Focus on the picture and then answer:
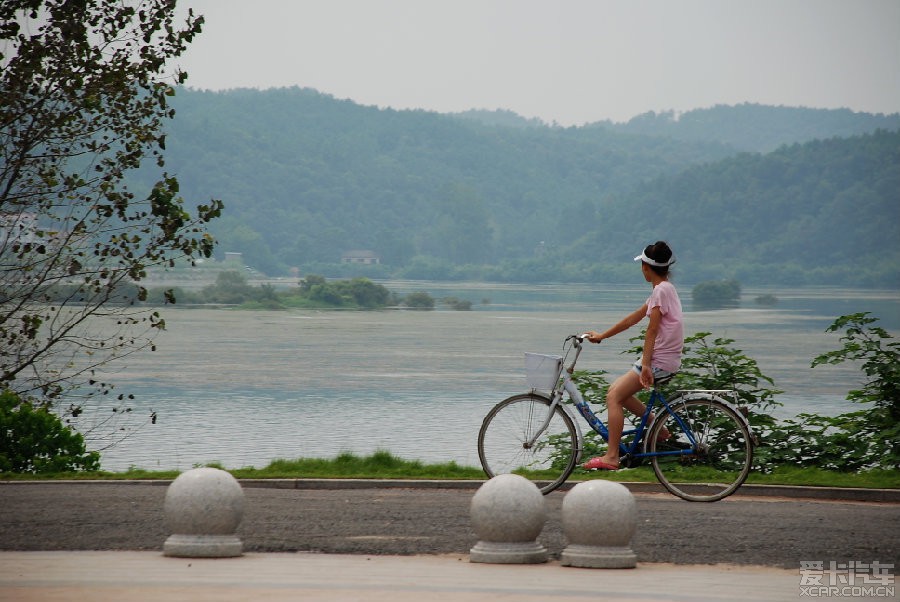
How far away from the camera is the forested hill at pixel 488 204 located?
498ft

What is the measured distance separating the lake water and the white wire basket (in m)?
11.7

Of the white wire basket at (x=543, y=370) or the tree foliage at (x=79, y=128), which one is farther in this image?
the tree foliage at (x=79, y=128)

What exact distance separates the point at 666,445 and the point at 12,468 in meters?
7.13

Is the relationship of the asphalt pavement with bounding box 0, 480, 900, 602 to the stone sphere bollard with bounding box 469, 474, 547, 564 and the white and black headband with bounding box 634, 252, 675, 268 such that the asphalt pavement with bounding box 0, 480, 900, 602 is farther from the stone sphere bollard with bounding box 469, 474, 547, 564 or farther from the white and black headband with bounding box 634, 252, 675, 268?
the white and black headband with bounding box 634, 252, 675, 268

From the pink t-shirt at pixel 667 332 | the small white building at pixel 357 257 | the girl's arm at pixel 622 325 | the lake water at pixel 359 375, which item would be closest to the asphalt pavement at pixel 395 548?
the pink t-shirt at pixel 667 332

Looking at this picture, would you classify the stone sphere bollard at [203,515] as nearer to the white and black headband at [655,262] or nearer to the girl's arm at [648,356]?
the girl's arm at [648,356]

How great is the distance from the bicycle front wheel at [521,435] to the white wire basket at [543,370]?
10 cm

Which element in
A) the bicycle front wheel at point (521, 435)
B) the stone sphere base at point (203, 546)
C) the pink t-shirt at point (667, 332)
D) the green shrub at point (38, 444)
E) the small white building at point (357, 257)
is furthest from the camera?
the small white building at point (357, 257)

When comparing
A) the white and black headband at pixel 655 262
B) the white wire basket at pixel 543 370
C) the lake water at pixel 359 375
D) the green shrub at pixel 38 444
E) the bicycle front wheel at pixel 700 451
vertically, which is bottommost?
the lake water at pixel 359 375

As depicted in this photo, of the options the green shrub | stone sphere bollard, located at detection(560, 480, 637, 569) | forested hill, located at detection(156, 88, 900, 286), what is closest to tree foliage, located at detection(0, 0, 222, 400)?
the green shrub

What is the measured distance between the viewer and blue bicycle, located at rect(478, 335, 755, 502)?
9664 millimetres

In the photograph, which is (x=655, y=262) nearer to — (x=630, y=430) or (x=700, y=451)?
(x=630, y=430)

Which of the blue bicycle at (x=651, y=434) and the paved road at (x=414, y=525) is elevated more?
the blue bicycle at (x=651, y=434)

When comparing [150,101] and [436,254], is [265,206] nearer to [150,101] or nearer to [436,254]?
[436,254]
